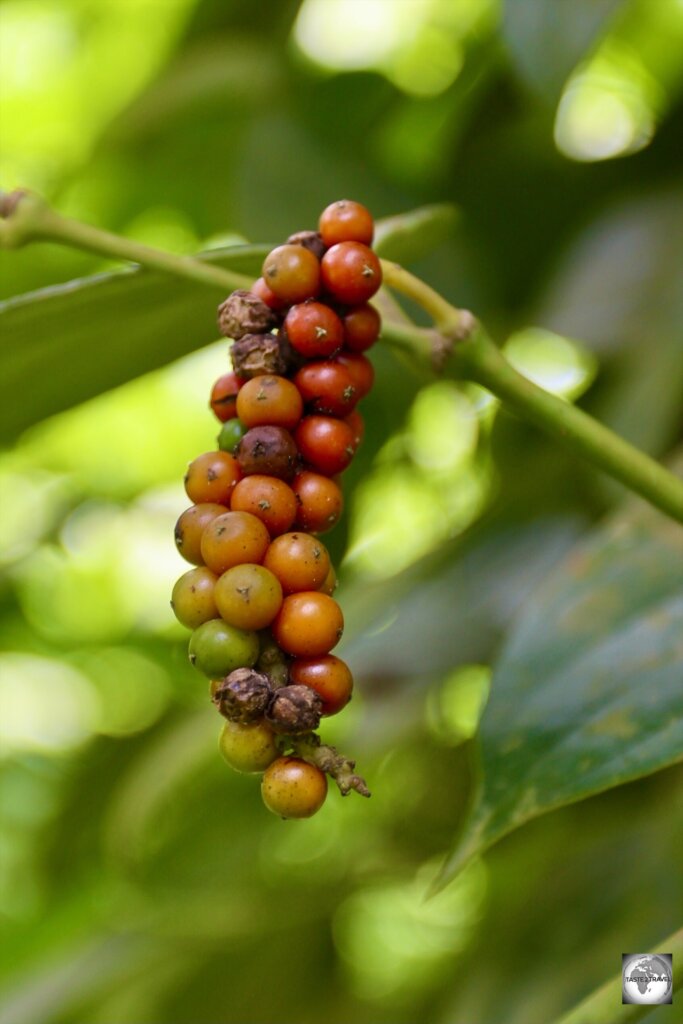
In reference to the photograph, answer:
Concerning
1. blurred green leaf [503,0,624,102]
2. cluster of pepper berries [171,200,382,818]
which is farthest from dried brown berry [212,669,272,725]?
blurred green leaf [503,0,624,102]

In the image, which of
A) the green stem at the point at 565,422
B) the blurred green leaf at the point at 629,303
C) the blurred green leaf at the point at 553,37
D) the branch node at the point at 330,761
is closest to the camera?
the branch node at the point at 330,761

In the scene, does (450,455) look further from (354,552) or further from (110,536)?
(110,536)

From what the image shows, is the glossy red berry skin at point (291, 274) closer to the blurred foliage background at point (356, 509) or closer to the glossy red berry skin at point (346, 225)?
the glossy red berry skin at point (346, 225)

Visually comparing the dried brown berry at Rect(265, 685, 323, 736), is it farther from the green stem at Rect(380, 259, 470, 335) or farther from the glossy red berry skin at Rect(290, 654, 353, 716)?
the green stem at Rect(380, 259, 470, 335)

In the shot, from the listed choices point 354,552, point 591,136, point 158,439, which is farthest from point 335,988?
point 591,136

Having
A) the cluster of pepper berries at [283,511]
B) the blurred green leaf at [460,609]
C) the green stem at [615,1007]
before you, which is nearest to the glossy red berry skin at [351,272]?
the cluster of pepper berries at [283,511]

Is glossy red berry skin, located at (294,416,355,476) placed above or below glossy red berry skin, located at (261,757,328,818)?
above
